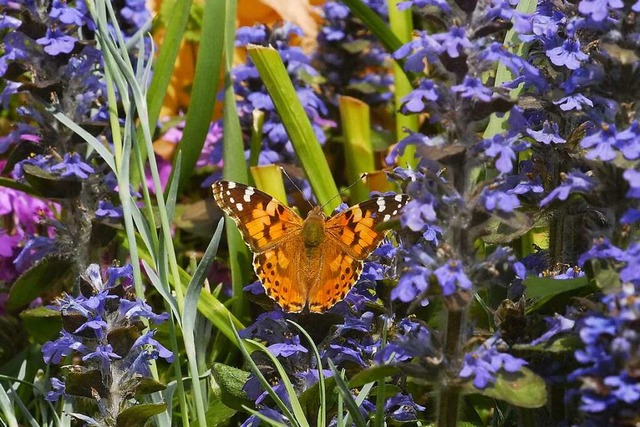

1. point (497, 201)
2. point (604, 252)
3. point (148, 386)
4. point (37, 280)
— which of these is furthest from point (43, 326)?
point (604, 252)

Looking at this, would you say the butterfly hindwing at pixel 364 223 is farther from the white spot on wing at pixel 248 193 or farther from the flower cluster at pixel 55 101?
the flower cluster at pixel 55 101

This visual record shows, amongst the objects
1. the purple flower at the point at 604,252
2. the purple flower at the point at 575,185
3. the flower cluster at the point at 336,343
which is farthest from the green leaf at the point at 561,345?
the flower cluster at the point at 336,343

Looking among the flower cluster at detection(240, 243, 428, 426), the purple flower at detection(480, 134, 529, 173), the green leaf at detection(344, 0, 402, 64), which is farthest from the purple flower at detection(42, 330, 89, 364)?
the green leaf at detection(344, 0, 402, 64)

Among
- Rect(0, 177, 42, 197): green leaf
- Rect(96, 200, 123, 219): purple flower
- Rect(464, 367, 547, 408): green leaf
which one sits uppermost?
Rect(0, 177, 42, 197): green leaf

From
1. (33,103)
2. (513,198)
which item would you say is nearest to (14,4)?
(33,103)

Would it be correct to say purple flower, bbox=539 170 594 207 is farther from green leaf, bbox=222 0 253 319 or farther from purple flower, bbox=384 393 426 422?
green leaf, bbox=222 0 253 319

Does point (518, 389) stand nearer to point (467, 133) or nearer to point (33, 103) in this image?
point (467, 133)
